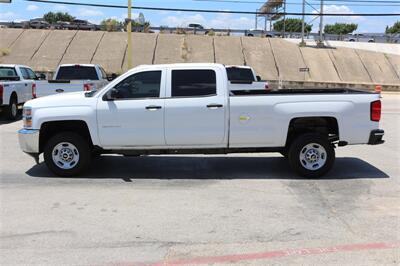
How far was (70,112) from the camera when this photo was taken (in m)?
8.10

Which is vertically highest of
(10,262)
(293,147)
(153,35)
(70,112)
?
(153,35)

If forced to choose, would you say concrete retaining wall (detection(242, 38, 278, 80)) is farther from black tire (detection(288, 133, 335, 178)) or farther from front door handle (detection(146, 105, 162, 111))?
front door handle (detection(146, 105, 162, 111))

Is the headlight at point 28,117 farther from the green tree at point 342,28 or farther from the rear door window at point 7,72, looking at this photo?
the green tree at point 342,28

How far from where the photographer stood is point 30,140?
27.0 ft

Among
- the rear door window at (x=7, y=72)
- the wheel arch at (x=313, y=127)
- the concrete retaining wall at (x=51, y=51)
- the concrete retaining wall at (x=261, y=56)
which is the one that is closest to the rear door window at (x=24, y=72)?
the rear door window at (x=7, y=72)

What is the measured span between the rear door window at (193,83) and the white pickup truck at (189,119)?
0.05ft

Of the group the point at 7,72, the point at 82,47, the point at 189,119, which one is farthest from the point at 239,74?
the point at 82,47

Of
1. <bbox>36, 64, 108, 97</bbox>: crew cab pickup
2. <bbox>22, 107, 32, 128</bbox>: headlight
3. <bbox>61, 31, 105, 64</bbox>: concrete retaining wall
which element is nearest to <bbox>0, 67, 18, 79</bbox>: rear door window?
<bbox>36, 64, 108, 97</bbox>: crew cab pickup

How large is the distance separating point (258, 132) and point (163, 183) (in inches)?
67.9

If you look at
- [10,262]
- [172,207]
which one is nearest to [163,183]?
[172,207]

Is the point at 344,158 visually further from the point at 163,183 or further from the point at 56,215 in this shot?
the point at 56,215

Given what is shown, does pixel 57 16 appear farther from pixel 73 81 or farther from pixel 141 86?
pixel 141 86

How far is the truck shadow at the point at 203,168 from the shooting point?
8461mm

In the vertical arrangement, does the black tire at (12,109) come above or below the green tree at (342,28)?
below
